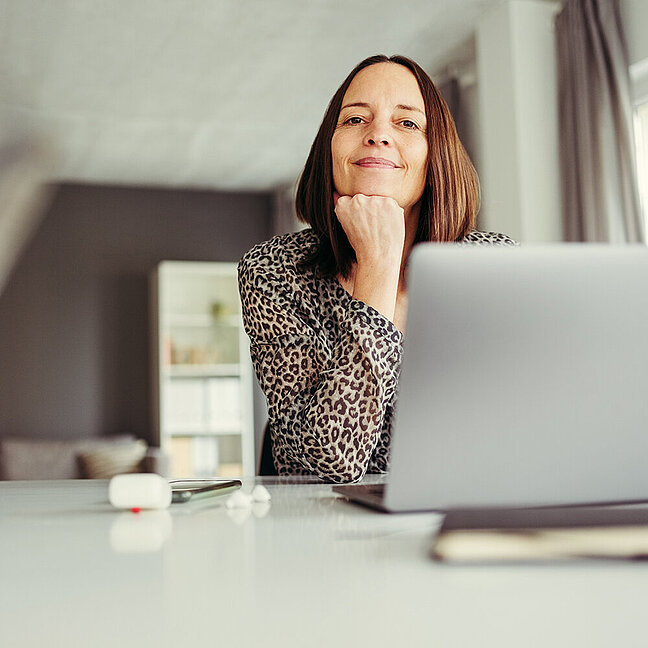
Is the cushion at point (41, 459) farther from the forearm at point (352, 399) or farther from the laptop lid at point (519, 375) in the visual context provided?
the laptop lid at point (519, 375)

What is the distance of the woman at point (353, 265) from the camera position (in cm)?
121

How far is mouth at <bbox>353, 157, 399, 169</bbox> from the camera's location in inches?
62.3

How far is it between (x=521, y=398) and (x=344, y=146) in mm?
1064

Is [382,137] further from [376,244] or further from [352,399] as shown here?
[352,399]

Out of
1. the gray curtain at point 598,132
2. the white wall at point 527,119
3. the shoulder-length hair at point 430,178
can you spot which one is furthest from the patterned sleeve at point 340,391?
the white wall at point 527,119

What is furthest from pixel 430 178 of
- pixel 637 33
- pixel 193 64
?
pixel 193 64

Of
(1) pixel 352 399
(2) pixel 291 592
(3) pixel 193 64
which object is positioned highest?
(3) pixel 193 64

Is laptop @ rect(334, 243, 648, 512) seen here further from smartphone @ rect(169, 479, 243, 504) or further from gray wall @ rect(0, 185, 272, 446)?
gray wall @ rect(0, 185, 272, 446)

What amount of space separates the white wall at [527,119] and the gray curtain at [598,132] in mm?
123

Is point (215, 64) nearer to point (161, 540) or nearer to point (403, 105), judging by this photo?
point (403, 105)

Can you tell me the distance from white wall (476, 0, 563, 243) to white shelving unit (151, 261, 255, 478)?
117 inches

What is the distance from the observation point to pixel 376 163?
158 centimetres

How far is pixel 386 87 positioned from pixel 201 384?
473 centimetres

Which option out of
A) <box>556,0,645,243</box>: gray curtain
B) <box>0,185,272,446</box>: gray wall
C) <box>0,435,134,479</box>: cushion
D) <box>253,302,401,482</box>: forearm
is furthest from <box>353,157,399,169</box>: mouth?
<box>0,185,272,446</box>: gray wall
